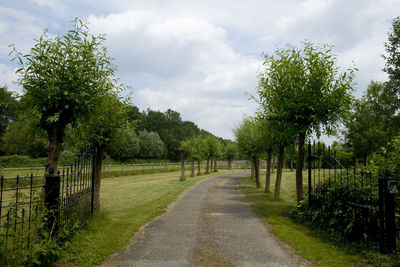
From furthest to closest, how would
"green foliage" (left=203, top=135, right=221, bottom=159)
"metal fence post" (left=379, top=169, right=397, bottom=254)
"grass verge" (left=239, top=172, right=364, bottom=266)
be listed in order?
"green foliage" (left=203, top=135, right=221, bottom=159), "grass verge" (left=239, top=172, right=364, bottom=266), "metal fence post" (left=379, top=169, right=397, bottom=254)

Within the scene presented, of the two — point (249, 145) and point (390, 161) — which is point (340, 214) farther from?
point (249, 145)

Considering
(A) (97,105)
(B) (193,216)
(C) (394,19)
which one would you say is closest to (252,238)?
(B) (193,216)

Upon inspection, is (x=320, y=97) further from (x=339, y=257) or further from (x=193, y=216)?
(x=193, y=216)

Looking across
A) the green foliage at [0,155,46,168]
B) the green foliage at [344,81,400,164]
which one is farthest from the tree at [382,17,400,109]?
the green foliage at [0,155,46,168]

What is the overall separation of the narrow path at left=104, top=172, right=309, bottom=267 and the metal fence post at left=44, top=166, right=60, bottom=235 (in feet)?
4.68

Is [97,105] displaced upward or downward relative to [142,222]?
upward

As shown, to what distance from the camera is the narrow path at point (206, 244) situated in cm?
535

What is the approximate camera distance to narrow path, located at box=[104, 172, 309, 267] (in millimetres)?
5352

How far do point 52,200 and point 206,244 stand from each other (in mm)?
3605

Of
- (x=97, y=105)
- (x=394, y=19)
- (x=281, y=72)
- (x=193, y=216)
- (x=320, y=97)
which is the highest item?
(x=394, y=19)

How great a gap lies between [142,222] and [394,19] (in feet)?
86.4

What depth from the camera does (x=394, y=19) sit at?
2273 centimetres

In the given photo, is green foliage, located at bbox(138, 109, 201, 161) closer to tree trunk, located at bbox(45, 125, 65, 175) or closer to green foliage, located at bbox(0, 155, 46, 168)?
green foliage, located at bbox(0, 155, 46, 168)

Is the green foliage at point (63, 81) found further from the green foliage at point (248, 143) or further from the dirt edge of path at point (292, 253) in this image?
the green foliage at point (248, 143)
